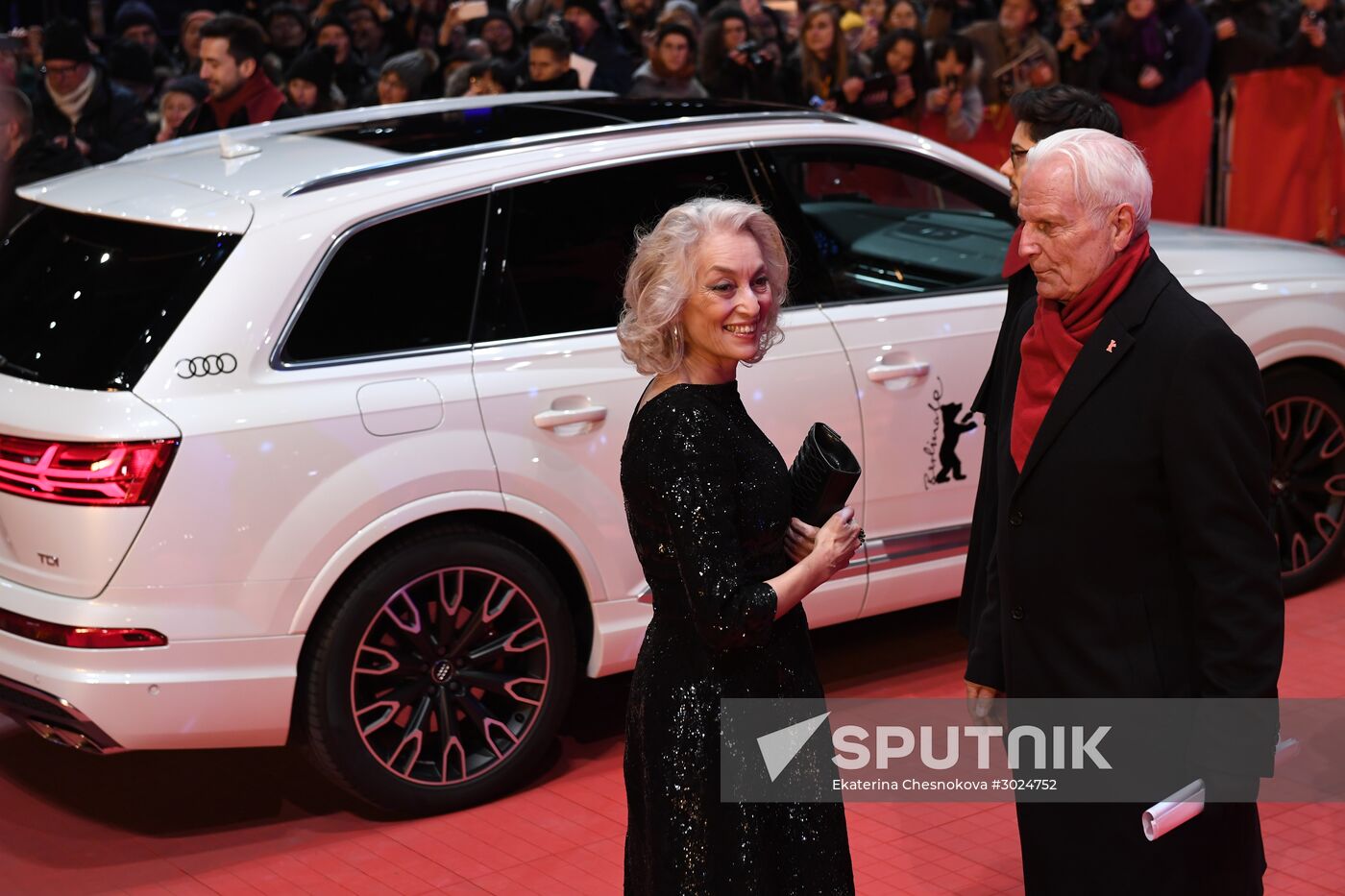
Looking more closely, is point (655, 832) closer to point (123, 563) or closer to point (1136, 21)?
point (123, 563)

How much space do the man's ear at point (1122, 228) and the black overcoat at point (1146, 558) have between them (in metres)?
0.07

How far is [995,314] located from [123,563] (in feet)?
9.46

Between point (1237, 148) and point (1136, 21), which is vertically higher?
point (1136, 21)

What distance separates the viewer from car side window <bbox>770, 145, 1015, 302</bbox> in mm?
5539

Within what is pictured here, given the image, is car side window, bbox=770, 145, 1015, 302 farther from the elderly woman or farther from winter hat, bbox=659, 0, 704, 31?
winter hat, bbox=659, 0, 704, 31

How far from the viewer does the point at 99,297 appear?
179 inches

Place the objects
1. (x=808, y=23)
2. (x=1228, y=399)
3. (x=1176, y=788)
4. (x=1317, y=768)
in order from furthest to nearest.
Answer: (x=808, y=23) < (x=1317, y=768) < (x=1176, y=788) < (x=1228, y=399)

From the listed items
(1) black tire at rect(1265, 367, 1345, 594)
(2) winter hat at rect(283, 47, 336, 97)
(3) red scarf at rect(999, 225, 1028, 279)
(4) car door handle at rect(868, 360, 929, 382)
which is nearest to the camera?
(3) red scarf at rect(999, 225, 1028, 279)

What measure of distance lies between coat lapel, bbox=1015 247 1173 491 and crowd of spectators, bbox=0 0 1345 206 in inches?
221

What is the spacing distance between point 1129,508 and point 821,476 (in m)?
0.54

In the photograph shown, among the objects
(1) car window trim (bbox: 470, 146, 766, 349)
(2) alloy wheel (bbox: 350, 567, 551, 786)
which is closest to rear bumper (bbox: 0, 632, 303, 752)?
(2) alloy wheel (bbox: 350, 567, 551, 786)

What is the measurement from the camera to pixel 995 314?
18.5 ft

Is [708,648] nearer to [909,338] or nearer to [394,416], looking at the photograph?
[394,416]

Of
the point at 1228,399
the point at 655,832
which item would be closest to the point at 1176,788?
the point at 1228,399
